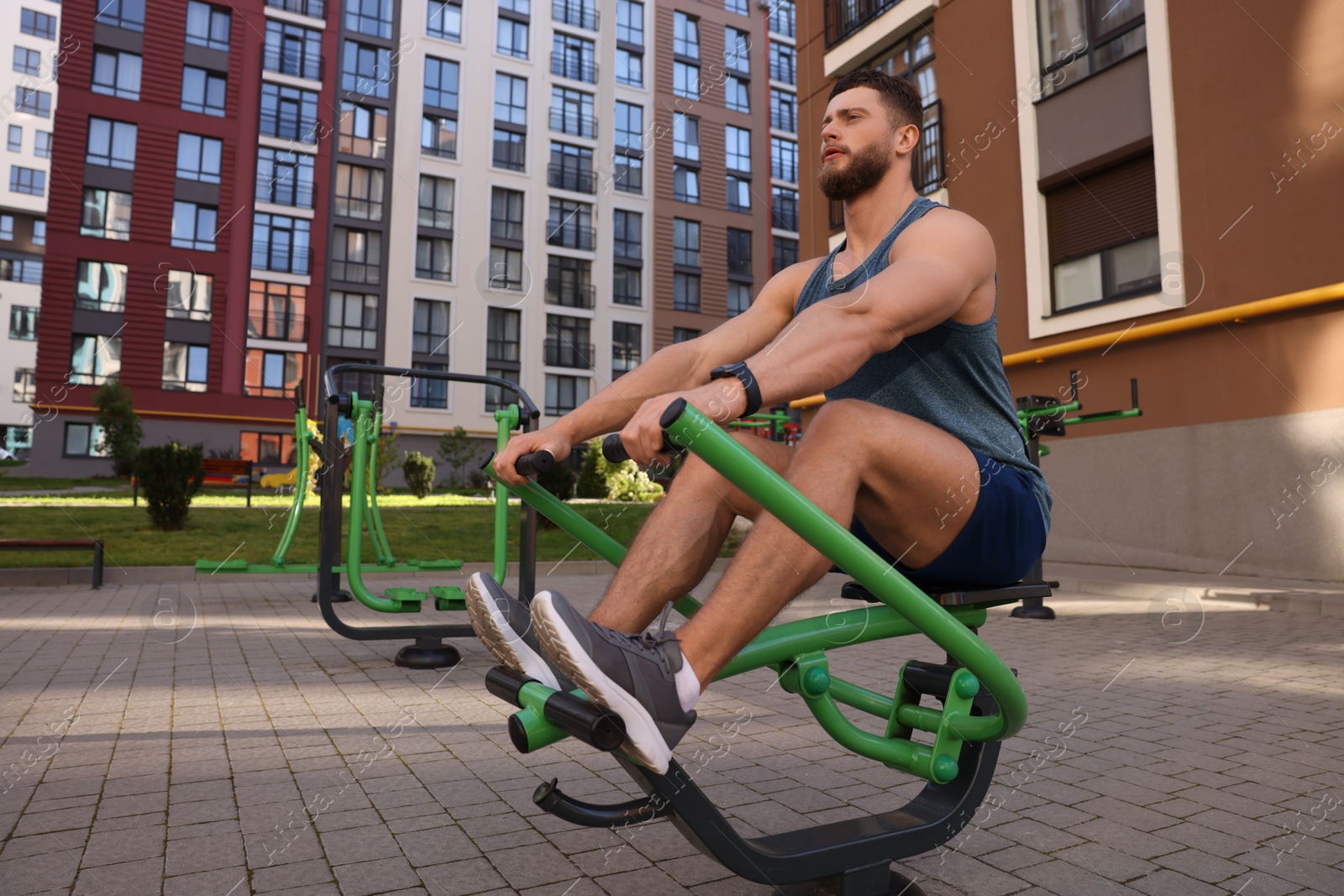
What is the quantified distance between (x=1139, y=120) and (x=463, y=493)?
17283mm

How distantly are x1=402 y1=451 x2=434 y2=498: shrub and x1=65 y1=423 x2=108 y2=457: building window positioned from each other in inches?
518

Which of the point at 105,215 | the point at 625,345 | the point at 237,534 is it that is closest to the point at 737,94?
the point at 625,345

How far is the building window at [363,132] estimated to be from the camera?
105 ft

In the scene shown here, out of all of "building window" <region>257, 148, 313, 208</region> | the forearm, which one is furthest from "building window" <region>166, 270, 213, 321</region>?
the forearm

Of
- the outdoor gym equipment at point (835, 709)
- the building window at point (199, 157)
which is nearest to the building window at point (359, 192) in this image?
the building window at point (199, 157)

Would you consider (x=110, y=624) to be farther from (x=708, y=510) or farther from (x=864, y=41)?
(x=864, y=41)

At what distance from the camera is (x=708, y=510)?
1.72m

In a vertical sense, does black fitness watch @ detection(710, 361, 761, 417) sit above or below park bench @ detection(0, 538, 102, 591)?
above

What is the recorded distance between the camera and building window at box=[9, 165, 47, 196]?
49281 millimetres

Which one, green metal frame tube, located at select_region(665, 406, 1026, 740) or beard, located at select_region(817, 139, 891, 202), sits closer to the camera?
green metal frame tube, located at select_region(665, 406, 1026, 740)

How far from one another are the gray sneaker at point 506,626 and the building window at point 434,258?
109 feet

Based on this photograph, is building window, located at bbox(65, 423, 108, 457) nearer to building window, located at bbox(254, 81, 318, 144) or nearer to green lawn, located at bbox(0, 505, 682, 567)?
building window, located at bbox(254, 81, 318, 144)

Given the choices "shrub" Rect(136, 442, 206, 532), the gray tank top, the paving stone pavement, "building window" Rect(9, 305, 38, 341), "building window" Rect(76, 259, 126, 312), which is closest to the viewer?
the gray tank top

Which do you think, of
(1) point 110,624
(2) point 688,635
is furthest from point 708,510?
(1) point 110,624
